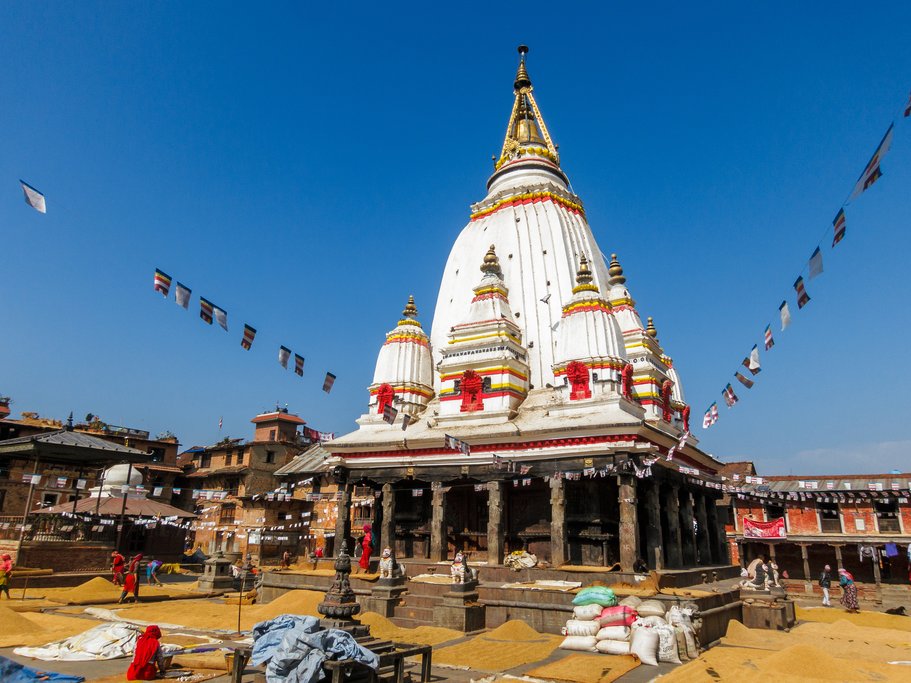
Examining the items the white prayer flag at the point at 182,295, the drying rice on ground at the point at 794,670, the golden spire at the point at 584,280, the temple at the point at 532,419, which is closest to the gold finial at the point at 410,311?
the temple at the point at 532,419

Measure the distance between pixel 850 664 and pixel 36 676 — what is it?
14410 millimetres

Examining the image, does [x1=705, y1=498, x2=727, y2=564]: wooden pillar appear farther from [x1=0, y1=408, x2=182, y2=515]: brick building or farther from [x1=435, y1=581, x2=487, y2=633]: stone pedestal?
[x1=0, y1=408, x2=182, y2=515]: brick building

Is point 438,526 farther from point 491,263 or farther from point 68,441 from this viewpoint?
point 68,441

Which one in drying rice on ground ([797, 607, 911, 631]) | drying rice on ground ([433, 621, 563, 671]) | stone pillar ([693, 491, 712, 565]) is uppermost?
stone pillar ([693, 491, 712, 565])

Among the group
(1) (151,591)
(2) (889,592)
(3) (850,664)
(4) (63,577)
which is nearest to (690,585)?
A: (3) (850,664)

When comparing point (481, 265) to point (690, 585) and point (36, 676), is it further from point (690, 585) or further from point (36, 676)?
point (36, 676)

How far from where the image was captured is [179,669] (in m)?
12.2

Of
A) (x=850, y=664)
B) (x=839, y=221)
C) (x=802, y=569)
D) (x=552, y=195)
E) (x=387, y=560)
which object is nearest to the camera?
(x=850, y=664)

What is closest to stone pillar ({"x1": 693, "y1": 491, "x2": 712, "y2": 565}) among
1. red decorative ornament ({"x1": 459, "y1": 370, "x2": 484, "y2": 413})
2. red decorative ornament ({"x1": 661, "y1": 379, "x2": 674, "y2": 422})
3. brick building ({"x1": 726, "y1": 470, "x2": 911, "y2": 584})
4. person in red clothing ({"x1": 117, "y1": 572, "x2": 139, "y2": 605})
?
red decorative ornament ({"x1": 661, "y1": 379, "x2": 674, "y2": 422})

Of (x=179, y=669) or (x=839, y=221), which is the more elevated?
(x=839, y=221)

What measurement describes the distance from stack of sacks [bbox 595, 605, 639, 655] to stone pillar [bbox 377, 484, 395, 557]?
13.0m

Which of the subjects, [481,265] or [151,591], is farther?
[481,265]

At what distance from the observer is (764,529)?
39.8 m

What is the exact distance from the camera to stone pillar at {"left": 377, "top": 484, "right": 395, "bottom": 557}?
27109 millimetres
